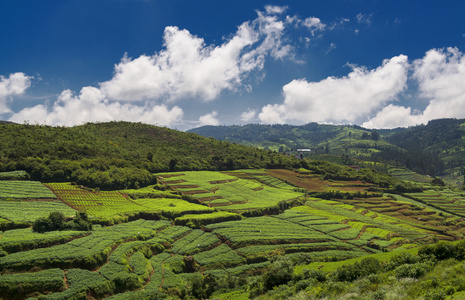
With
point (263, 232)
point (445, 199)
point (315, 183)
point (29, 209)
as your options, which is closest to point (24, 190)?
point (29, 209)

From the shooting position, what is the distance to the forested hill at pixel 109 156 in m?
105

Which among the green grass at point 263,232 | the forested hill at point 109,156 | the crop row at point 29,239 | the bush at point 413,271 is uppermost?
the forested hill at point 109,156

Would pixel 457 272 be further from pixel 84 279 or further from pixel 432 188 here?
pixel 432 188

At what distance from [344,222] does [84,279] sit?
81555mm

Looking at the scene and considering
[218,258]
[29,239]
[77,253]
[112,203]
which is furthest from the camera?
[112,203]

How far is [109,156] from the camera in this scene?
13762 centimetres

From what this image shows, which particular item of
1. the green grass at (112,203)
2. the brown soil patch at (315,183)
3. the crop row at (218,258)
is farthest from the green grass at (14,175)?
the brown soil patch at (315,183)

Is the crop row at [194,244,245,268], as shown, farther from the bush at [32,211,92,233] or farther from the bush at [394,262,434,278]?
the bush at [394,262,434,278]

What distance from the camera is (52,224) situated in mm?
61219

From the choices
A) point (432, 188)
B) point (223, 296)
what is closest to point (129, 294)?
point (223, 296)

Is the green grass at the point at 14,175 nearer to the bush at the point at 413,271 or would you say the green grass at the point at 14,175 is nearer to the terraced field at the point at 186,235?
the terraced field at the point at 186,235

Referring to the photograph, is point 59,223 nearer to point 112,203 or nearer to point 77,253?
point 77,253

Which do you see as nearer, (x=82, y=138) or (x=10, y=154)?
(x=10, y=154)

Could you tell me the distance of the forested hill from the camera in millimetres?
105438
